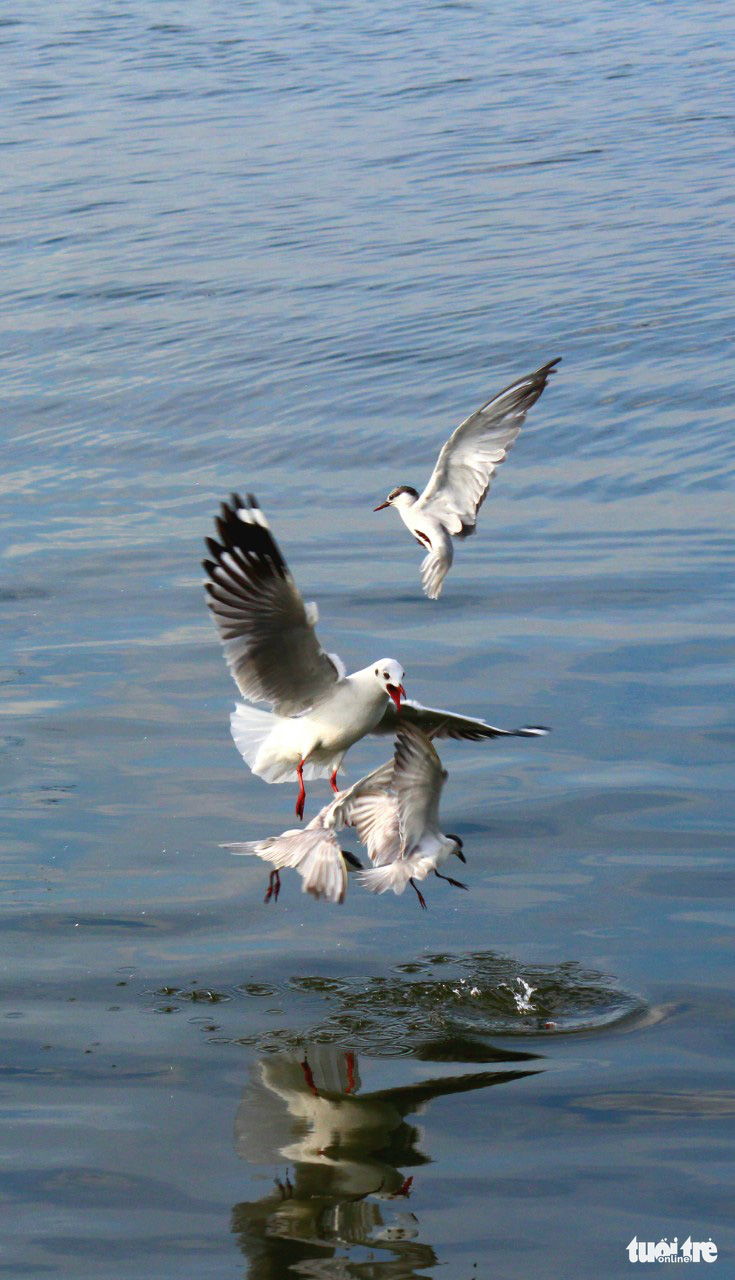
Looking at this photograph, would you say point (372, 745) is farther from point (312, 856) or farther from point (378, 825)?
point (312, 856)

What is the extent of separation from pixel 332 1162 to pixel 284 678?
1.93 m

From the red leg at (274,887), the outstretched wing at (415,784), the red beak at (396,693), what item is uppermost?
the red beak at (396,693)

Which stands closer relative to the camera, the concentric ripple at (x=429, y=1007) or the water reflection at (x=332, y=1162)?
the water reflection at (x=332, y=1162)

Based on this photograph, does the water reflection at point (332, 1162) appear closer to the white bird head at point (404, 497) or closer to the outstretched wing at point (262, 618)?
the outstretched wing at point (262, 618)

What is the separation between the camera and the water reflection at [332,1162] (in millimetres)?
4973

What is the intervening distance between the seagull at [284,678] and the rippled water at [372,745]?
0.69 meters

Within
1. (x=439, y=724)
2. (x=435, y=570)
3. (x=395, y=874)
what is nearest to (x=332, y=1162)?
(x=395, y=874)

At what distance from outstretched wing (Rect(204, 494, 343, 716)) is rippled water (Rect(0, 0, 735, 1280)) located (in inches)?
39.1

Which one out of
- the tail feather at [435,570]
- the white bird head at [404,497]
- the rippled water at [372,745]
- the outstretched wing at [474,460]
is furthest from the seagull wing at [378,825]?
the white bird head at [404,497]

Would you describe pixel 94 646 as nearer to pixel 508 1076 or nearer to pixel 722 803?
pixel 722 803

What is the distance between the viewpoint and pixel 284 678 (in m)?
6.73

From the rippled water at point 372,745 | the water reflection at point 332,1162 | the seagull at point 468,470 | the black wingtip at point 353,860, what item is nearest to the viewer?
the water reflection at point 332,1162

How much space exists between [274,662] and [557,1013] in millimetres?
1616

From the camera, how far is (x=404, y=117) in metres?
25.4
